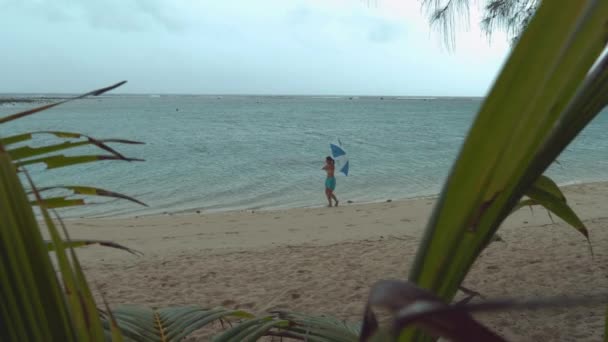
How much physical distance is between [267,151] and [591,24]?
25.9m

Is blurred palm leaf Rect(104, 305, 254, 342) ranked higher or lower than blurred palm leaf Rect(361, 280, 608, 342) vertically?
lower

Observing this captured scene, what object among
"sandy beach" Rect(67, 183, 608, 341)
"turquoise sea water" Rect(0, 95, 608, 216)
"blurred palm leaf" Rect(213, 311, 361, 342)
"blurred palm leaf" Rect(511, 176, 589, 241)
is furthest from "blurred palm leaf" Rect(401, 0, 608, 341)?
"turquoise sea water" Rect(0, 95, 608, 216)

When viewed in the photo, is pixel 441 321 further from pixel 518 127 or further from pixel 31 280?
pixel 31 280

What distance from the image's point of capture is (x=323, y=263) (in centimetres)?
601

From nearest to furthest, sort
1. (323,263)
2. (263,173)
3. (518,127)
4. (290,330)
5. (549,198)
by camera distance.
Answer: (518,127) → (549,198) → (290,330) → (323,263) → (263,173)

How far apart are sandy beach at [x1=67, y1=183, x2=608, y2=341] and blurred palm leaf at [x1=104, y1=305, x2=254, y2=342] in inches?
82.5

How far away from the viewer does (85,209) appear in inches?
459

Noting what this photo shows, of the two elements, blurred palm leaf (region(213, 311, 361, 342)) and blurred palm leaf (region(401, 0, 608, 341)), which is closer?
blurred palm leaf (region(401, 0, 608, 341))

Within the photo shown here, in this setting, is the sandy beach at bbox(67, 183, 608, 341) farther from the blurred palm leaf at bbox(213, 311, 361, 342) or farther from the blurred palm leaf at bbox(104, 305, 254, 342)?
the blurred palm leaf at bbox(104, 305, 254, 342)

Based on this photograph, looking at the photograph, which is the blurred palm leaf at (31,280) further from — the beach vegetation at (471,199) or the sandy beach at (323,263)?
the sandy beach at (323,263)

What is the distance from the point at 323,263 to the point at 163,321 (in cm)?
484

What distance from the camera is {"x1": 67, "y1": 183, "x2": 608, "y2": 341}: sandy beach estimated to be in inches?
175

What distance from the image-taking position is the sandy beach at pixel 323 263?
4445 mm

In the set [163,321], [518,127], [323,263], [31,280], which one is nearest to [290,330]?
[163,321]
